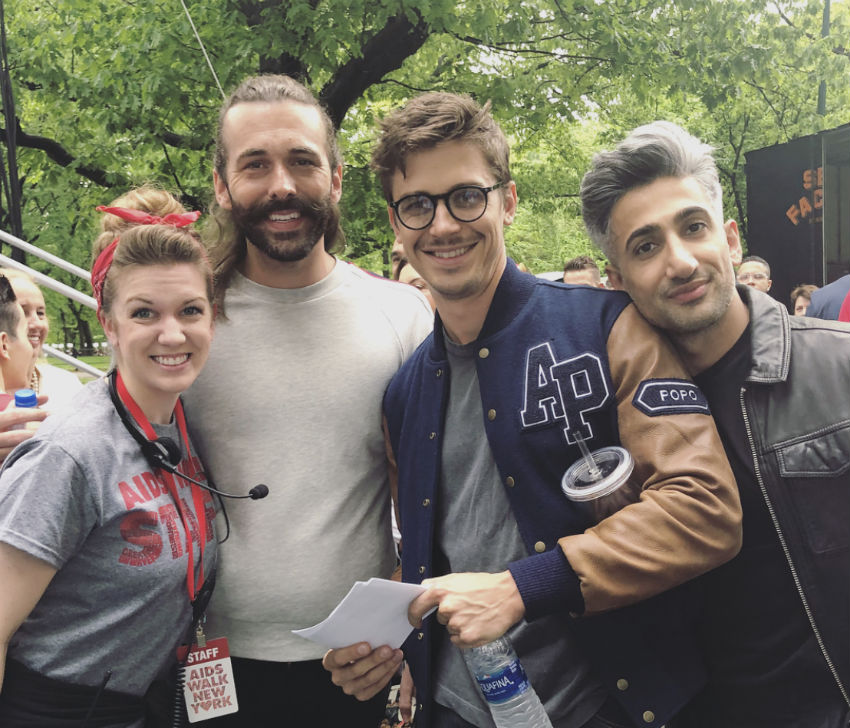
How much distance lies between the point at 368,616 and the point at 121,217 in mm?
1388

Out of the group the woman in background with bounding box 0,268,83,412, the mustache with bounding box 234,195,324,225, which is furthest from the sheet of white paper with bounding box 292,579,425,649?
the woman in background with bounding box 0,268,83,412

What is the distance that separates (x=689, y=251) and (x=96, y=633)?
1.77 meters

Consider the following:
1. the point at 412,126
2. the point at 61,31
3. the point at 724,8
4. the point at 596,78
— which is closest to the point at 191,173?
the point at 61,31

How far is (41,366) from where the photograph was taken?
12.2 ft

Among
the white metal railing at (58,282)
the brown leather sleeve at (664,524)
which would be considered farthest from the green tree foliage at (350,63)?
the brown leather sleeve at (664,524)

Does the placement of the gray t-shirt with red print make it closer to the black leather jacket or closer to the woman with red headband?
the woman with red headband

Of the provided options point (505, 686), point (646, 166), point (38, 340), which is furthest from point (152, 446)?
point (38, 340)

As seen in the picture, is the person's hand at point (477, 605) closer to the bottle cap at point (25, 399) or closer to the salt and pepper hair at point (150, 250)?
the salt and pepper hair at point (150, 250)

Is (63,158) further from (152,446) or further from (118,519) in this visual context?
(118,519)

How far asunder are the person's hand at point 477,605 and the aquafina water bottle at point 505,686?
0.07 meters

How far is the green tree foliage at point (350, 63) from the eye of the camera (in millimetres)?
7340

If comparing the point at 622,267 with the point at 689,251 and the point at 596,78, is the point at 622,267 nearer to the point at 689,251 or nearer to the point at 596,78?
the point at 689,251

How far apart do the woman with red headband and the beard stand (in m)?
0.22

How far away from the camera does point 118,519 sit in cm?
192
